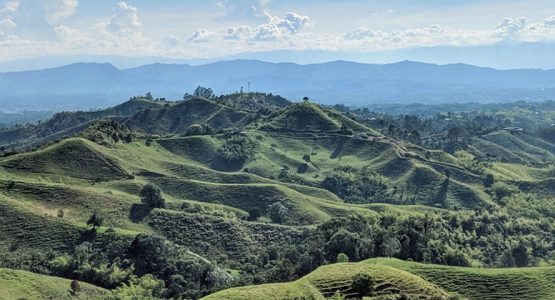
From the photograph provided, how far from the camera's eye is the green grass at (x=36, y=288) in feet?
236

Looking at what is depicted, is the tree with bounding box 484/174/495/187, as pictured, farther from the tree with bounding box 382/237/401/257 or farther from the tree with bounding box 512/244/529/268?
the tree with bounding box 382/237/401/257

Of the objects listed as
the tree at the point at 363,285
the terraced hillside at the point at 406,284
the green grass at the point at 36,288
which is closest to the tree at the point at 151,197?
the green grass at the point at 36,288

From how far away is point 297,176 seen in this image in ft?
579

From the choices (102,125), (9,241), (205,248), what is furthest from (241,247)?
(102,125)

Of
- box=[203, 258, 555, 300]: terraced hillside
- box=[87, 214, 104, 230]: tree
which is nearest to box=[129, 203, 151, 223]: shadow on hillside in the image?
box=[87, 214, 104, 230]: tree

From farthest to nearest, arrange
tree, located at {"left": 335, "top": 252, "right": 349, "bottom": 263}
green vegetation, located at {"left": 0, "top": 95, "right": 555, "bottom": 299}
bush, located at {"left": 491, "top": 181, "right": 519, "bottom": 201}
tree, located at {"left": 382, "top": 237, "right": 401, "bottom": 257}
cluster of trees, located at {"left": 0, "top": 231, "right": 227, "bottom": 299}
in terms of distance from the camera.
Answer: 1. bush, located at {"left": 491, "top": 181, "right": 519, "bottom": 201}
2. cluster of trees, located at {"left": 0, "top": 231, "right": 227, "bottom": 299}
3. tree, located at {"left": 382, "top": 237, "right": 401, "bottom": 257}
4. tree, located at {"left": 335, "top": 252, "right": 349, "bottom": 263}
5. green vegetation, located at {"left": 0, "top": 95, "right": 555, "bottom": 299}

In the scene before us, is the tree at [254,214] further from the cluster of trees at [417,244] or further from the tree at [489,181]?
the tree at [489,181]

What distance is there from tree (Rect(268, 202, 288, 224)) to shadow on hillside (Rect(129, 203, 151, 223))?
28.7m

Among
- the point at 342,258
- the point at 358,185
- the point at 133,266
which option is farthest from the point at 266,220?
the point at 342,258

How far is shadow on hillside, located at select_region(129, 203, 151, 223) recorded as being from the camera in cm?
11424

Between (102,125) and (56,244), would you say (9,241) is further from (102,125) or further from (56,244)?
(102,125)

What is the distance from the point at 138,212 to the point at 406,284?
73594mm

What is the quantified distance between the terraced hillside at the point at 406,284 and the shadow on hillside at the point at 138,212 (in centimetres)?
5963

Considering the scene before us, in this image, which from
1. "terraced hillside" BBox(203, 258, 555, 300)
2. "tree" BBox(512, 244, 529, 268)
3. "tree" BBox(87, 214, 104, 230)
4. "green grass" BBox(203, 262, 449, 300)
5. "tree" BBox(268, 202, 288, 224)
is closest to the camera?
"green grass" BBox(203, 262, 449, 300)
